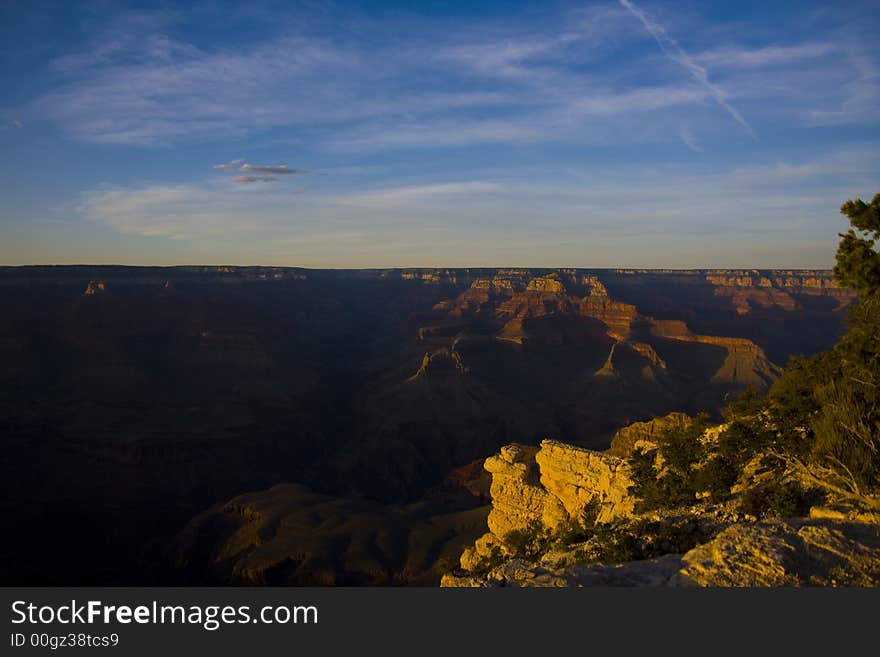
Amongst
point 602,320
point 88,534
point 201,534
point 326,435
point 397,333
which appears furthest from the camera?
point 397,333

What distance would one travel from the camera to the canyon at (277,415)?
47156mm

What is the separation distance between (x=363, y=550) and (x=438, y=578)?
27.9 feet

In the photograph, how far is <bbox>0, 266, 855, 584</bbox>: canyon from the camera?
47156mm

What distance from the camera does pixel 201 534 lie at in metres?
51.2

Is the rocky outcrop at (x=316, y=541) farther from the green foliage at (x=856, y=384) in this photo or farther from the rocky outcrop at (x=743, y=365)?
the rocky outcrop at (x=743, y=365)

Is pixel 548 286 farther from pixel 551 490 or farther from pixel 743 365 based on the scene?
pixel 551 490

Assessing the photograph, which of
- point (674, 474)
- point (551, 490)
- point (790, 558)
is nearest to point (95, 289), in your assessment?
point (551, 490)

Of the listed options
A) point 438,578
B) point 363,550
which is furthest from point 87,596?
point 363,550

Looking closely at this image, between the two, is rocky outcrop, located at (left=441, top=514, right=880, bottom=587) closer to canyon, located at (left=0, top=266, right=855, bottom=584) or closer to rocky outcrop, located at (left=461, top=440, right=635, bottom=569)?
rocky outcrop, located at (left=461, top=440, right=635, bottom=569)

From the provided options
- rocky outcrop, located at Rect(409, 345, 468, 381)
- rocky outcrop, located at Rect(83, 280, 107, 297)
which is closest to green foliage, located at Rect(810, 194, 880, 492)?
rocky outcrop, located at Rect(409, 345, 468, 381)

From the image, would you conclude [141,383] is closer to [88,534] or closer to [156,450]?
[156,450]

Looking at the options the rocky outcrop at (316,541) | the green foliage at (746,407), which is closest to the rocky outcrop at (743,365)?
the rocky outcrop at (316,541)

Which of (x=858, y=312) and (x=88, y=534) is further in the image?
(x=88, y=534)

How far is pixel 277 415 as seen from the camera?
310ft
